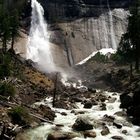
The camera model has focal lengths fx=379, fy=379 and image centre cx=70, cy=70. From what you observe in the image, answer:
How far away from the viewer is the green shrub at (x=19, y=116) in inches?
1469

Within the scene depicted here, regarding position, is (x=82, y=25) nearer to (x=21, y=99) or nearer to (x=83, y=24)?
(x=83, y=24)

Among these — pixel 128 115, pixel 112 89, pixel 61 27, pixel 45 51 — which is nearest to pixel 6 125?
pixel 128 115

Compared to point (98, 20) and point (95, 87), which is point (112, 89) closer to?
point (95, 87)

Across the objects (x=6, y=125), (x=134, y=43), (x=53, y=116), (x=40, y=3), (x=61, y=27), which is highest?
(x=40, y=3)

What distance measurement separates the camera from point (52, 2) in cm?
11194

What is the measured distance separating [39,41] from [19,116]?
64.3 meters

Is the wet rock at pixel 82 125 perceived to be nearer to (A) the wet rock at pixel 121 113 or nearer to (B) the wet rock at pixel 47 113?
(B) the wet rock at pixel 47 113

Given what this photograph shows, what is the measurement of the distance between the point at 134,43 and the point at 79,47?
1220 inches

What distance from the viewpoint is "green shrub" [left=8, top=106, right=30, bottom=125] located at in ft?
122

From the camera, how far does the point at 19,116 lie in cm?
3747

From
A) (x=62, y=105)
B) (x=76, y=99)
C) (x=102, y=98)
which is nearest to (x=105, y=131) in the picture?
(x=62, y=105)

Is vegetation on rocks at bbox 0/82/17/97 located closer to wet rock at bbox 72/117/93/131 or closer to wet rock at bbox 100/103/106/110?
wet rock at bbox 72/117/93/131

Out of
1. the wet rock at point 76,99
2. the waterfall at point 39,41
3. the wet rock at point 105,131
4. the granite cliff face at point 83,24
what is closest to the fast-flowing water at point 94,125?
the wet rock at point 105,131

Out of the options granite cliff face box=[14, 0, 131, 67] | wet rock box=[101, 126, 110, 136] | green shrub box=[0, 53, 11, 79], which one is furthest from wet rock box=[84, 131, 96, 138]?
granite cliff face box=[14, 0, 131, 67]
